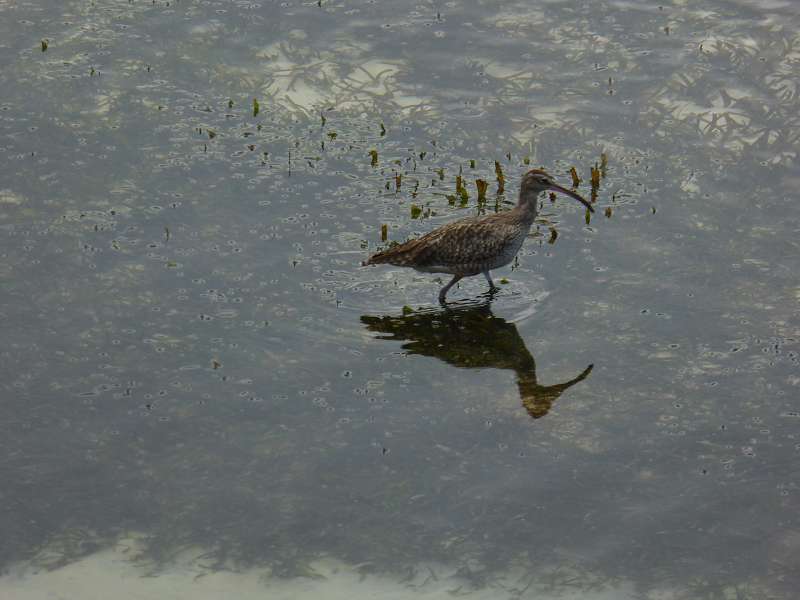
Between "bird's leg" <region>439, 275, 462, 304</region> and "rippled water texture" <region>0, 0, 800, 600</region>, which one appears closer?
"rippled water texture" <region>0, 0, 800, 600</region>

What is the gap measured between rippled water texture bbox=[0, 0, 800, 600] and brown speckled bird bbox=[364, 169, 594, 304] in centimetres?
45

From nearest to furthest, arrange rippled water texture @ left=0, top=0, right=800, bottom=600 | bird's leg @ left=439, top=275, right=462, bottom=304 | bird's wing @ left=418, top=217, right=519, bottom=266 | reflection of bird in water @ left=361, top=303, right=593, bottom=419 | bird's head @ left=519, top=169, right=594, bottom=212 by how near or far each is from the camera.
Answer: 1. rippled water texture @ left=0, top=0, right=800, bottom=600
2. reflection of bird in water @ left=361, top=303, right=593, bottom=419
3. bird's wing @ left=418, top=217, right=519, bottom=266
4. bird's leg @ left=439, top=275, right=462, bottom=304
5. bird's head @ left=519, top=169, right=594, bottom=212

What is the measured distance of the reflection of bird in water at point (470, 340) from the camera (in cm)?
1472

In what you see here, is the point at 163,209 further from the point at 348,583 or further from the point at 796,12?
the point at 796,12

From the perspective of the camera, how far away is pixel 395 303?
52.4ft

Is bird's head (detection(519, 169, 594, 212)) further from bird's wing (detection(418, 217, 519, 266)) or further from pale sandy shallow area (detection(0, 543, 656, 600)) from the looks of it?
pale sandy shallow area (detection(0, 543, 656, 600))

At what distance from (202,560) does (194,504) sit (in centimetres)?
75

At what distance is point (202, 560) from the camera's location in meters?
12.1

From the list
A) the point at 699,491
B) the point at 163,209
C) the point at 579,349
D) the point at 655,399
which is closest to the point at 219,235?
the point at 163,209

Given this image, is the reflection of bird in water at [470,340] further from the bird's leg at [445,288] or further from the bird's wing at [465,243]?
the bird's wing at [465,243]

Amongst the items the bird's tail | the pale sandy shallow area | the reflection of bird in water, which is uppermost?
the bird's tail

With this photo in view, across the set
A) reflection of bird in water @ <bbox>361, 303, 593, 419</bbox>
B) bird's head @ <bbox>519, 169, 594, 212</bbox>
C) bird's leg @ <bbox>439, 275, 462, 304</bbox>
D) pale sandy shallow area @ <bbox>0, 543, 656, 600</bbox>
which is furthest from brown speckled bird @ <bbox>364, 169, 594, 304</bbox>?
pale sandy shallow area @ <bbox>0, 543, 656, 600</bbox>

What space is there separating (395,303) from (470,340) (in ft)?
3.50

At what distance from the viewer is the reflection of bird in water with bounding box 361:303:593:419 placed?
14719mm
